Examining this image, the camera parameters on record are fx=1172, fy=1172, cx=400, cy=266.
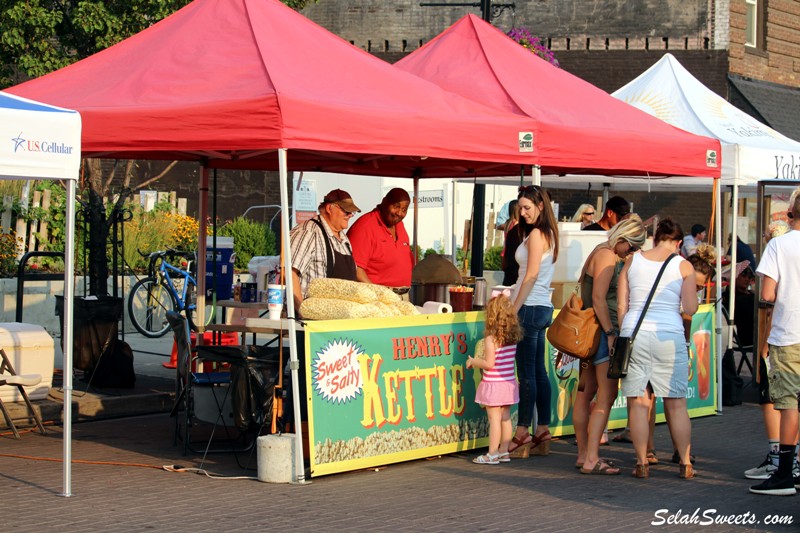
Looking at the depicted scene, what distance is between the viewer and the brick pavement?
7059mm

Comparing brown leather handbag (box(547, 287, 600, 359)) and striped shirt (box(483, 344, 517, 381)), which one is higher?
brown leather handbag (box(547, 287, 600, 359))

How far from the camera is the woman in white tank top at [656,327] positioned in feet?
27.0

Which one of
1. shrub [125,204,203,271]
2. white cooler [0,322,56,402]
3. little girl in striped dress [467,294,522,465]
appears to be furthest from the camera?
shrub [125,204,203,271]

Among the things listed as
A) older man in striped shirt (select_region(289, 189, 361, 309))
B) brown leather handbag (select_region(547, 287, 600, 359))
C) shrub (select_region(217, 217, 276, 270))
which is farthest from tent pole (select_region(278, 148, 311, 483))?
shrub (select_region(217, 217, 276, 270))

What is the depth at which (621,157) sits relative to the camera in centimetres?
1050

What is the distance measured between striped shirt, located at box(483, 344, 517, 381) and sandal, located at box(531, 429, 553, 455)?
2.40ft

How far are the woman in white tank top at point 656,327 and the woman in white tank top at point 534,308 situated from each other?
86 cm

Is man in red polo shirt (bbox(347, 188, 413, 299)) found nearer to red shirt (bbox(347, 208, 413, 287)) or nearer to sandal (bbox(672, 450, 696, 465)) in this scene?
red shirt (bbox(347, 208, 413, 287))

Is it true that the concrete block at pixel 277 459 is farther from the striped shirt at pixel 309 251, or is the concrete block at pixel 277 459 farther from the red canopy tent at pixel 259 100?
the striped shirt at pixel 309 251

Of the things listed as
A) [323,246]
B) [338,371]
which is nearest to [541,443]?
[338,371]

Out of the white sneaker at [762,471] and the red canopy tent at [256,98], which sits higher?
the red canopy tent at [256,98]

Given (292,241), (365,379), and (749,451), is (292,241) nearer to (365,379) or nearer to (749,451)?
(365,379)

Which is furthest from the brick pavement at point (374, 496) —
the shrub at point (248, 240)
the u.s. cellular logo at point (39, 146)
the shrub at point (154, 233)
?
the shrub at point (248, 240)

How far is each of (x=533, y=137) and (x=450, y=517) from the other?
3.68 meters
